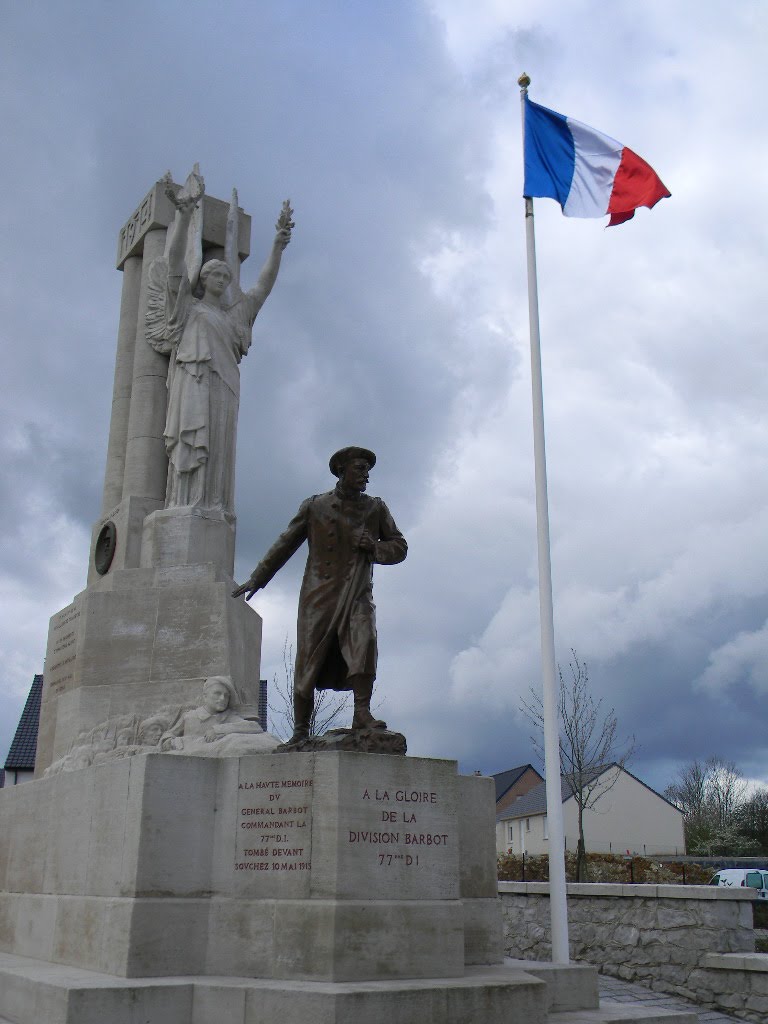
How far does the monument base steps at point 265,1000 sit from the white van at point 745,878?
16882 millimetres

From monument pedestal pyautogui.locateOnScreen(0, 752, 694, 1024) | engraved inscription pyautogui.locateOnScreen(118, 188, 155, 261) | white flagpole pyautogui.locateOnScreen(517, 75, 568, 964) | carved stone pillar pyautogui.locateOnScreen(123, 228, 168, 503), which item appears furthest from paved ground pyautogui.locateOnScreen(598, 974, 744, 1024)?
engraved inscription pyautogui.locateOnScreen(118, 188, 155, 261)

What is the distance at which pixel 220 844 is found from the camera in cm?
798

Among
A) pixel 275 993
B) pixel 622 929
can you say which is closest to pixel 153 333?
pixel 275 993

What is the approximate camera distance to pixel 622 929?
13.6 m

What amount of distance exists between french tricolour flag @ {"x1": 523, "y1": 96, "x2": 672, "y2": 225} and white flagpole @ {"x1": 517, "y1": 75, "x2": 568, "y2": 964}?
0.47 m

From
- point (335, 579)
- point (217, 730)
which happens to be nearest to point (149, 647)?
point (217, 730)

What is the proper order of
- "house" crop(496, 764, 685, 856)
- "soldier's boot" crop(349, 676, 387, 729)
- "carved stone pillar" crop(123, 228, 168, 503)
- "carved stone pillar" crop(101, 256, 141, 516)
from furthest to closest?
"house" crop(496, 764, 685, 856)
"carved stone pillar" crop(101, 256, 141, 516)
"carved stone pillar" crop(123, 228, 168, 503)
"soldier's boot" crop(349, 676, 387, 729)

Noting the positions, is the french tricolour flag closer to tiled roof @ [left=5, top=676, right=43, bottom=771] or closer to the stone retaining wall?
the stone retaining wall

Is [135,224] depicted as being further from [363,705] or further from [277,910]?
[277,910]

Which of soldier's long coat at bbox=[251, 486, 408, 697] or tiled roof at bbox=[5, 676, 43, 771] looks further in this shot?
tiled roof at bbox=[5, 676, 43, 771]

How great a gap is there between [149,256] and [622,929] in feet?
37.8

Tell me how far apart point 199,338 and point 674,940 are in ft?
32.4

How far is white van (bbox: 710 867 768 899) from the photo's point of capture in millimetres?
23656

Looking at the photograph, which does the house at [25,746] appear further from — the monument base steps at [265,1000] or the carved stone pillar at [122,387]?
the monument base steps at [265,1000]
